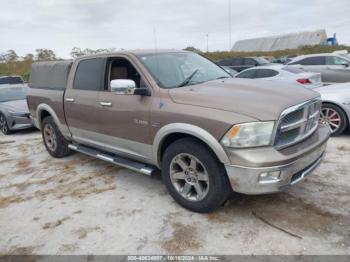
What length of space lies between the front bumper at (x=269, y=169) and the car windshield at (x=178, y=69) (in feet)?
4.48

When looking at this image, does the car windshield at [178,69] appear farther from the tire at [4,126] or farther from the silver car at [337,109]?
the tire at [4,126]

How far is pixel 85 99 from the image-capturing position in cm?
480

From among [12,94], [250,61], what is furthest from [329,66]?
[12,94]

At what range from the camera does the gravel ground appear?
10.00ft

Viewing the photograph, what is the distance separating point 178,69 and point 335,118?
3.61 m

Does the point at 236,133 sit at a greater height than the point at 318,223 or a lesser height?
greater

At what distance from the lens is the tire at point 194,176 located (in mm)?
3289

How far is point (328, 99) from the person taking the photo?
237 inches

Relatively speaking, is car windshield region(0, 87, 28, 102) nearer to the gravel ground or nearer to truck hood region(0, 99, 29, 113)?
truck hood region(0, 99, 29, 113)

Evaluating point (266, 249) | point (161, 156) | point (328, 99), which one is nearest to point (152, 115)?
point (161, 156)

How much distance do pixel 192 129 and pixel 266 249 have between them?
134cm

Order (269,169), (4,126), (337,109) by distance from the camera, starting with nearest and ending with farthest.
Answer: (269,169)
(337,109)
(4,126)

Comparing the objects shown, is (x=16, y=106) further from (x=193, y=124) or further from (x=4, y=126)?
(x=193, y=124)

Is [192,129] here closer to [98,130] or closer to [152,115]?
[152,115]
